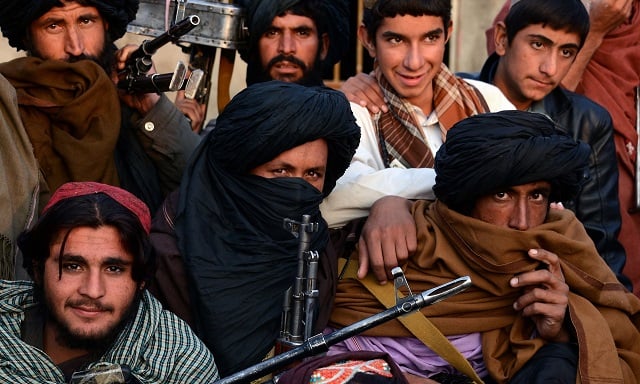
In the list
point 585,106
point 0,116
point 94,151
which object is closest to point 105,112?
point 94,151

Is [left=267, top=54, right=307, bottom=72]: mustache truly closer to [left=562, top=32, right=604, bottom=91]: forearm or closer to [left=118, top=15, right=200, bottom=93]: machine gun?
[left=118, top=15, right=200, bottom=93]: machine gun

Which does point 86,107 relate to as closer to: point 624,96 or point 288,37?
point 288,37

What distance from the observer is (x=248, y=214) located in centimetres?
521

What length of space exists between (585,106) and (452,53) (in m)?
4.50

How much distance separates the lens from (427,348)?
16.7 feet

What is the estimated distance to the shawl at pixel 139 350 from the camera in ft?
14.8

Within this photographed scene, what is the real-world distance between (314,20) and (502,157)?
71.2 inches

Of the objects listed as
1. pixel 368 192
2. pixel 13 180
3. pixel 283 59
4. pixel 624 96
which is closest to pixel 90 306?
pixel 13 180

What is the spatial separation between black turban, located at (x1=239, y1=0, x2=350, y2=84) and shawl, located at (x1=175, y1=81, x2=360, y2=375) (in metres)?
1.12

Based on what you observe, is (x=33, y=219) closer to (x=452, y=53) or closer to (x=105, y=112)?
(x=105, y=112)

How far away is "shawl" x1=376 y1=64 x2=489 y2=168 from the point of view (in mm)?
5871

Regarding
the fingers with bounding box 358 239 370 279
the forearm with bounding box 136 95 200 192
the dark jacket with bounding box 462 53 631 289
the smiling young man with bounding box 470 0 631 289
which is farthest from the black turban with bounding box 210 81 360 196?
the smiling young man with bounding box 470 0 631 289

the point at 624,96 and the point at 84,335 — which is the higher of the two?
the point at 624,96

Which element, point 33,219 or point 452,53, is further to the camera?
point 452,53
